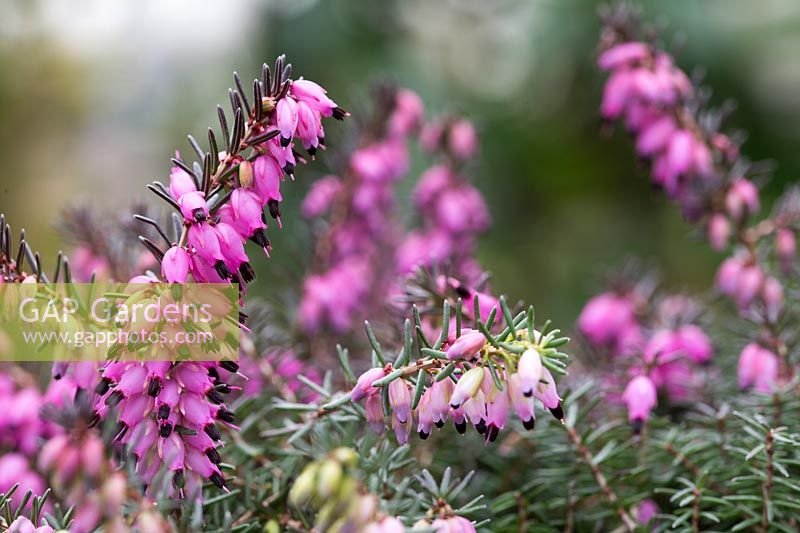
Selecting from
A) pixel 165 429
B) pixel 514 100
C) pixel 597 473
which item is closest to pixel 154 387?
pixel 165 429

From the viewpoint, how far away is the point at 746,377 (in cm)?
71

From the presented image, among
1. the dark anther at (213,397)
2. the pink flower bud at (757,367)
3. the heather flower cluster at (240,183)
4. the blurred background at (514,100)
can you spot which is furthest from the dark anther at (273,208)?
the blurred background at (514,100)

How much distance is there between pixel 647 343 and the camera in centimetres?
82

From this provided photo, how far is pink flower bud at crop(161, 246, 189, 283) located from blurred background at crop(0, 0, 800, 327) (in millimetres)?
1686

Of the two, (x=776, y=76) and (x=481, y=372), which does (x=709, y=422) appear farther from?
(x=776, y=76)

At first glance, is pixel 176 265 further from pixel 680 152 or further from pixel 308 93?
pixel 680 152

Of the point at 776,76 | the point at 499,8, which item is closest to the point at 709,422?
the point at 776,76

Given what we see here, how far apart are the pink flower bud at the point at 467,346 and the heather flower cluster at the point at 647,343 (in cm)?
Result: 25

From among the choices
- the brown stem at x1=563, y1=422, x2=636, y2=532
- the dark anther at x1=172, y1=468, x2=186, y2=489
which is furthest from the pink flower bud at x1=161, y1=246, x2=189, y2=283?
the brown stem at x1=563, y1=422, x2=636, y2=532

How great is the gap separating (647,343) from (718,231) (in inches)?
5.7

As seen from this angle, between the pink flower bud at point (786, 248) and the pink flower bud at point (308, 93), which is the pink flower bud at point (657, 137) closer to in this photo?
the pink flower bud at point (786, 248)

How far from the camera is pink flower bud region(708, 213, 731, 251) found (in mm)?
856

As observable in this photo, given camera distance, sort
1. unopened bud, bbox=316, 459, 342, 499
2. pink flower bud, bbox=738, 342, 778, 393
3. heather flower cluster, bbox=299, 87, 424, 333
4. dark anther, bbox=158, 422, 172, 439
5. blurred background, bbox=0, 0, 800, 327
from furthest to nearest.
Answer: blurred background, bbox=0, 0, 800, 327, heather flower cluster, bbox=299, 87, 424, 333, pink flower bud, bbox=738, 342, 778, 393, dark anther, bbox=158, 422, 172, 439, unopened bud, bbox=316, 459, 342, 499

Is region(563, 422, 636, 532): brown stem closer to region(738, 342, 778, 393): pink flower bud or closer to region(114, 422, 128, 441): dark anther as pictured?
region(738, 342, 778, 393): pink flower bud
